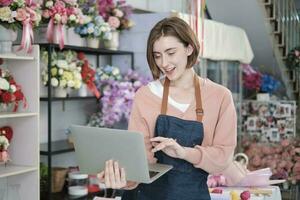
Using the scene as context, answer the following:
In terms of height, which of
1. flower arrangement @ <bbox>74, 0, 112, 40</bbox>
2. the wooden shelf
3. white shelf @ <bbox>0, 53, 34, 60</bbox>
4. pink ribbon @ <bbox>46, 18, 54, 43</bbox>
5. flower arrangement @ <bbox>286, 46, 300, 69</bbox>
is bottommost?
the wooden shelf

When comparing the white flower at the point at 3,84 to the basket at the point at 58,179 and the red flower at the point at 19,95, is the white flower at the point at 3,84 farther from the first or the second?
the basket at the point at 58,179

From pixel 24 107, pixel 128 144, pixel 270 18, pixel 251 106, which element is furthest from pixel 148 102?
pixel 270 18

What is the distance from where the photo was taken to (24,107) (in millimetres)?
3115

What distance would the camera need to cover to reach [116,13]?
403cm

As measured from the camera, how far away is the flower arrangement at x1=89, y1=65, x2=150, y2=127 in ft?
13.2

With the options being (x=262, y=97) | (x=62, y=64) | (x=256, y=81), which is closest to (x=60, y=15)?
(x=62, y=64)

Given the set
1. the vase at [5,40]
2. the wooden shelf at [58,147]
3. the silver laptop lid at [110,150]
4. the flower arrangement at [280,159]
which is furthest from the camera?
the flower arrangement at [280,159]

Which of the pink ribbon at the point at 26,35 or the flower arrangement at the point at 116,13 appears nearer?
the pink ribbon at the point at 26,35

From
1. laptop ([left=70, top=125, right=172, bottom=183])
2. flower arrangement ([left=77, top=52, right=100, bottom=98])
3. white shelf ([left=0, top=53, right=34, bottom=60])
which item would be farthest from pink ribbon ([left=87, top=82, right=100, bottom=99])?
laptop ([left=70, top=125, right=172, bottom=183])

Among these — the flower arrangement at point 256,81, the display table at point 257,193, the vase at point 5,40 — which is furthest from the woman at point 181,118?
the flower arrangement at point 256,81

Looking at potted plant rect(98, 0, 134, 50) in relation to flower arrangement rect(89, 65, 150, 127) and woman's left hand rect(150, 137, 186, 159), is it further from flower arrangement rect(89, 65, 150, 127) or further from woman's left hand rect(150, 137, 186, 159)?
woman's left hand rect(150, 137, 186, 159)

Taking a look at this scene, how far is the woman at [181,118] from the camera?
1.53m

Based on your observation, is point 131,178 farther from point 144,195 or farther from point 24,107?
point 24,107

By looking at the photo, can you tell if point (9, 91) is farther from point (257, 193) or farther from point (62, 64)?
point (257, 193)
